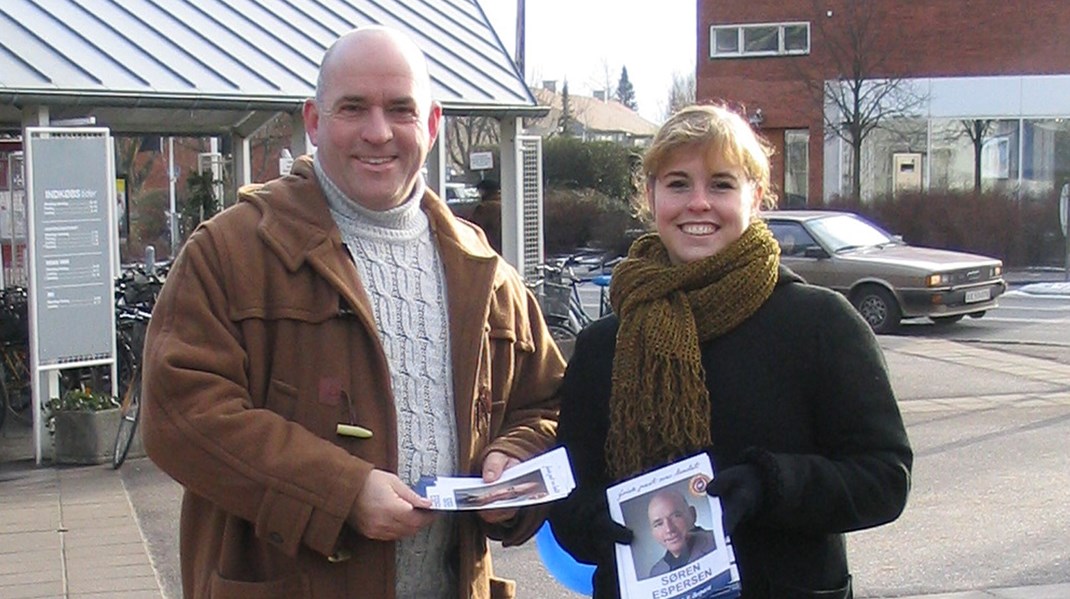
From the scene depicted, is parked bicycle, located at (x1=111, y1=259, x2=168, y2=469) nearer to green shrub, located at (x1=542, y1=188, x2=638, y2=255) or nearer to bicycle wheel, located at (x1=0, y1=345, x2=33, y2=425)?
bicycle wheel, located at (x1=0, y1=345, x2=33, y2=425)

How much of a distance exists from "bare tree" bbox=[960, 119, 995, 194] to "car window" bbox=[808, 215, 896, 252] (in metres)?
15.3

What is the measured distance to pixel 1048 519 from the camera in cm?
743

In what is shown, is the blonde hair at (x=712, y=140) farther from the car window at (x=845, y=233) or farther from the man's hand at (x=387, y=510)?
the car window at (x=845, y=233)

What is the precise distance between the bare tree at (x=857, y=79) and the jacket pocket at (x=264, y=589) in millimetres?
29709

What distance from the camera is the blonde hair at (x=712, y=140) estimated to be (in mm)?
2707

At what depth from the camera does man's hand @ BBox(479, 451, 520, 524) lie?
2758mm

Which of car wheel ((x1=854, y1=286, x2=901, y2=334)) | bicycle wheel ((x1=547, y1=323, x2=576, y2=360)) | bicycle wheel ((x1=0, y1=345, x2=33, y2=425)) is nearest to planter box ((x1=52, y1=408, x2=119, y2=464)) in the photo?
bicycle wheel ((x1=0, y1=345, x2=33, y2=425))

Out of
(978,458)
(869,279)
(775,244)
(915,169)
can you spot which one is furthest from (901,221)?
(775,244)

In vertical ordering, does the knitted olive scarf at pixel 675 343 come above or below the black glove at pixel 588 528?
above

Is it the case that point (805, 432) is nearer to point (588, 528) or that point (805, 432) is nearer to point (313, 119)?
point (588, 528)

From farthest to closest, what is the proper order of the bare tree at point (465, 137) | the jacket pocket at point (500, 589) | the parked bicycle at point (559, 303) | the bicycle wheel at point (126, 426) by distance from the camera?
1. the bare tree at point (465, 137)
2. the parked bicycle at point (559, 303)
3. the bicycle wheel at point (126, 426)
4. the jacket pocket at point (500, 589)

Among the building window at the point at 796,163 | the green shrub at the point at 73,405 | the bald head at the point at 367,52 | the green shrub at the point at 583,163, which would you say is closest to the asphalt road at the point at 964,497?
the green shrub at the point at 73,405

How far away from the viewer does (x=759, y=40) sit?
34906mm

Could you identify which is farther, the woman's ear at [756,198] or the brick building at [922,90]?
the brick building at [922,90]
